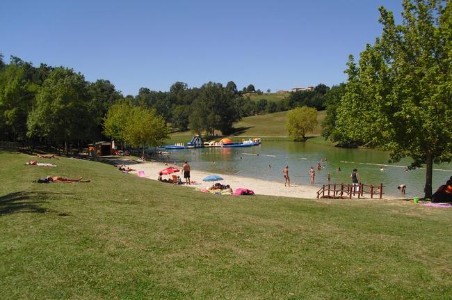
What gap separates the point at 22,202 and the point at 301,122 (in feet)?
391

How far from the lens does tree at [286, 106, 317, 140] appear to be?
431ft

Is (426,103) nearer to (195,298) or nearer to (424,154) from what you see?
(424,154)

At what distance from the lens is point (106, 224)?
13.8 m

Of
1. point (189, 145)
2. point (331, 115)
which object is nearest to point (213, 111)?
point (189, 145)

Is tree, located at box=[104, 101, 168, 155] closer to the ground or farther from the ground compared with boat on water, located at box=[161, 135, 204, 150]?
farther from the ground

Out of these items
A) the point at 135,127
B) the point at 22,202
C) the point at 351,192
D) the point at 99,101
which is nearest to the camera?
the point at 22,202

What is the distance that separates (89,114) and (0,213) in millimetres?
49951

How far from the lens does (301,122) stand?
131375mm

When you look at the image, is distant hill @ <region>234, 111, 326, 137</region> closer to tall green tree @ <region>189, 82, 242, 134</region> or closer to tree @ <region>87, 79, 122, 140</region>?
tall green tree @ <region>189, 82, 242, 134</region>

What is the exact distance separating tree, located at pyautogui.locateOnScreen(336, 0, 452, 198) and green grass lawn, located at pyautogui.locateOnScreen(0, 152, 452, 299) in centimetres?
745

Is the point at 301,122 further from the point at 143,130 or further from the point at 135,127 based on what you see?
the point at 135,127

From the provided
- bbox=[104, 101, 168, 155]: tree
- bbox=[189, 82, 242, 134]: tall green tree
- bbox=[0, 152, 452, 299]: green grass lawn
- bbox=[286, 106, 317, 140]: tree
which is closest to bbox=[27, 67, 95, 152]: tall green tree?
bbox=[104, 101, 168, 155]: tree

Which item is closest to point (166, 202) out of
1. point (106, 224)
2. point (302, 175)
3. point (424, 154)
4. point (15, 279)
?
point (106, 224)

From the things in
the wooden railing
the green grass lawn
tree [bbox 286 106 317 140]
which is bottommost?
the wooden railing
